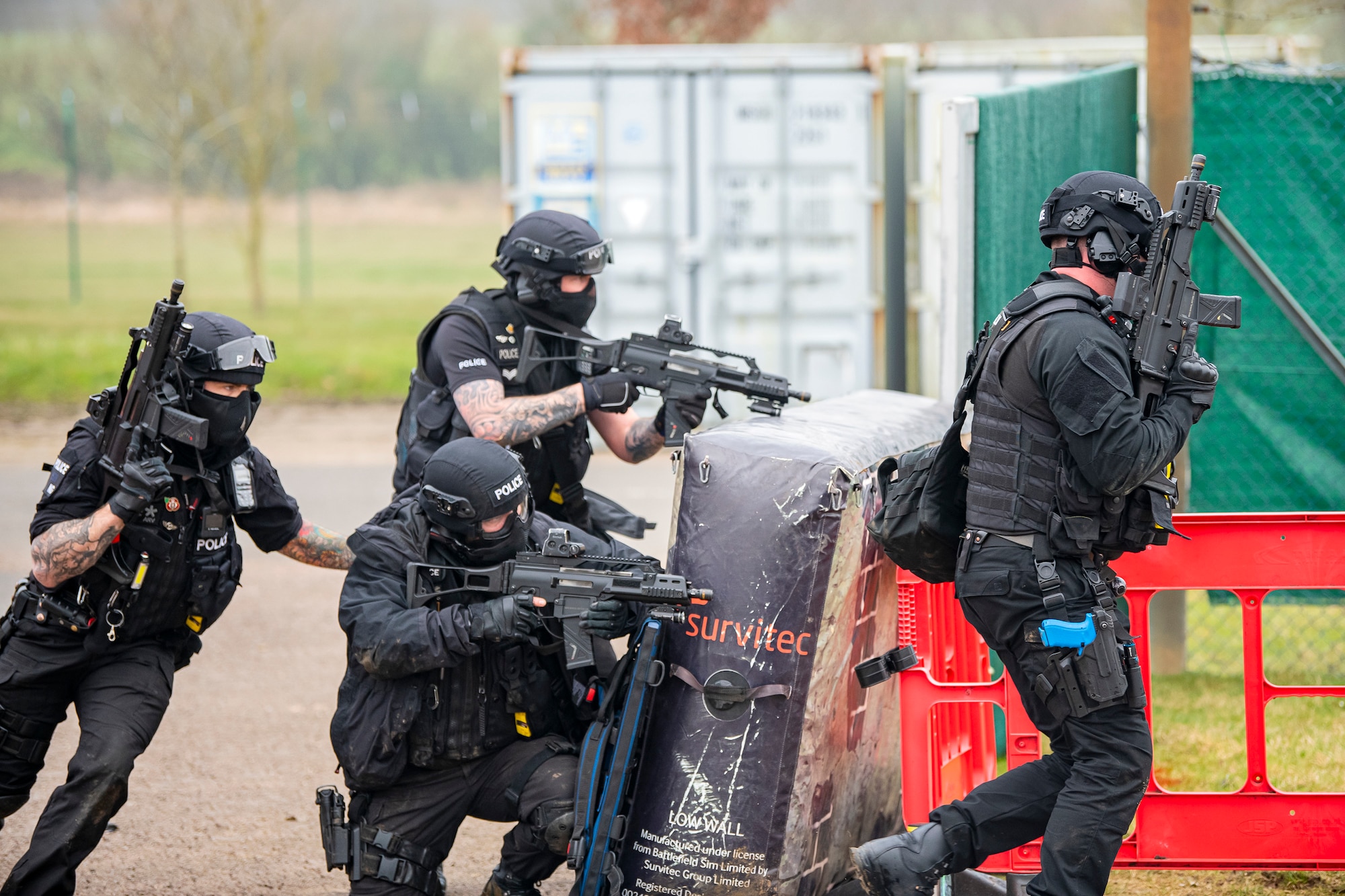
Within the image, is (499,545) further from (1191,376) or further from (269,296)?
(269,296)

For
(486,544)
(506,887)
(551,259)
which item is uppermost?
(551,259)

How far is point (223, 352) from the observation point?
3.97 metres

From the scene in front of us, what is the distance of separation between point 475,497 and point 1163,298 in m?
1.79

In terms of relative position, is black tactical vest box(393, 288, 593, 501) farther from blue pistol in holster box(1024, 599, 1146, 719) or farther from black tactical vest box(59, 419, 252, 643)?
blue pistol in holster box(1024, 599, 1146, 719)

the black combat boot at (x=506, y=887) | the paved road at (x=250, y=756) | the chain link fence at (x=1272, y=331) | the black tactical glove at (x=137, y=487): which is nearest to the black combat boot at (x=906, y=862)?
the black combat boot at (x=506, y=887)

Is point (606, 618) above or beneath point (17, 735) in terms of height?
above

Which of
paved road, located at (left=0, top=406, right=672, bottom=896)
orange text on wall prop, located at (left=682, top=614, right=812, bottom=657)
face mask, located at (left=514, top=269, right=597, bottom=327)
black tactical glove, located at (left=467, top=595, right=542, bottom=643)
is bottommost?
paved road, located at (left=0, top=406, right=672, bottom=896)

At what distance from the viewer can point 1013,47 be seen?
34.3ft

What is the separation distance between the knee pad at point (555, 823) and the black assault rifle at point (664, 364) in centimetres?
133

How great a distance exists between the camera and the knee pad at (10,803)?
390 centimetres

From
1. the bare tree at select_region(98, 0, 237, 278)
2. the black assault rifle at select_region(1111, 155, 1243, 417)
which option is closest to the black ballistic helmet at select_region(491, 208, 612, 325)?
the black assault rifle at select_region(1111, 155, 1243, 417)

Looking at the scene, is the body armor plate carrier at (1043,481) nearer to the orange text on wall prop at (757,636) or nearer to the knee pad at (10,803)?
the orange text on wall prop at (757,636)

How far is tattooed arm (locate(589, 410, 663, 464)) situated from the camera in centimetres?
498

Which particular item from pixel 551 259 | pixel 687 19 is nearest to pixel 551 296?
pixel 551 259
